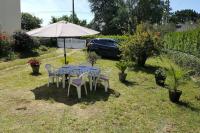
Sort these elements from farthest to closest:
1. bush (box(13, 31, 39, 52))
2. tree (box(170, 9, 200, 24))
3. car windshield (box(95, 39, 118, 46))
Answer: tree (box(170, 9, 200, 24)) → bush (box(13, 31, 39, 52)) → car windshield (box(95, 39, 118, 46))

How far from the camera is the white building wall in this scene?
28.6m

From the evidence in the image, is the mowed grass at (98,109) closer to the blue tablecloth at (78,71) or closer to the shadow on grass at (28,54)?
the blue tablecloth at (78,71)

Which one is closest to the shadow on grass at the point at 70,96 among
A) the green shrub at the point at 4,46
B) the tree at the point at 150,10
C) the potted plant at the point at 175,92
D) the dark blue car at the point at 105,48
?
the potted plant at the point at 175,92

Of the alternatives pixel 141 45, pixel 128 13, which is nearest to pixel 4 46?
pixel 141 45

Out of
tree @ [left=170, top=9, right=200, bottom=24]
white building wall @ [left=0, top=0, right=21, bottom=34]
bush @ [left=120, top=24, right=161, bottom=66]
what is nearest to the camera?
bush @ [left=120, top=24, right=161, bottom=66]

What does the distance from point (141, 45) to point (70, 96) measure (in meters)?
8.71

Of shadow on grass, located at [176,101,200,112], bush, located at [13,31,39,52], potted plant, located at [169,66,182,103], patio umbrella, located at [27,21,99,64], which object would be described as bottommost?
shadow on grass, located at [176,101,200,112]

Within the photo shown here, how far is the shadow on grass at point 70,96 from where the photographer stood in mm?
11180

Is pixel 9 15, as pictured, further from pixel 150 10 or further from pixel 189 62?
pixel 150 10

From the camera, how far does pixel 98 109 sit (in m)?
10.2

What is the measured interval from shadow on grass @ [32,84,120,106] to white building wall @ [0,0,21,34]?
17056 mm

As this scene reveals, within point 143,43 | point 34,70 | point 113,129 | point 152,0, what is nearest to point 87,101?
point 113,129

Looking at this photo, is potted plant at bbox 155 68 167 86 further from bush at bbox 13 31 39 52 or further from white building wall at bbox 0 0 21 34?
white building wall at bbox 0 0 21 34

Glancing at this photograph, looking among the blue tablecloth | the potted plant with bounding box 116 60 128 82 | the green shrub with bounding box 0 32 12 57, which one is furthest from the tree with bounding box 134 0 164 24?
the blue tablecloth
